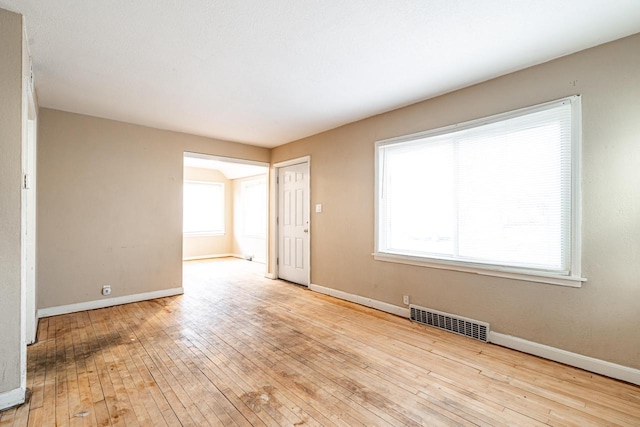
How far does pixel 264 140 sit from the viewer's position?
5.28 meters

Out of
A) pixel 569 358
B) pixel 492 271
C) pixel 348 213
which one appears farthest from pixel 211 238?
pixel 569 358

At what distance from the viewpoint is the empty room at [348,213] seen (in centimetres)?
198

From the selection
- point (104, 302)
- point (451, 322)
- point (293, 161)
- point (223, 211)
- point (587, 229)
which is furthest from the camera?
point (223, 211)

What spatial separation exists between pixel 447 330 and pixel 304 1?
3265mm

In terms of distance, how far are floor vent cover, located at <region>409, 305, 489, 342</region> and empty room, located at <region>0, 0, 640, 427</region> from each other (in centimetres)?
2

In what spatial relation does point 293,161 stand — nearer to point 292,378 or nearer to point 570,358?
point 292,378

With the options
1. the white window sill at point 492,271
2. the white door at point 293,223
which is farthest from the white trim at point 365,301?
the white window sill at point 492,271

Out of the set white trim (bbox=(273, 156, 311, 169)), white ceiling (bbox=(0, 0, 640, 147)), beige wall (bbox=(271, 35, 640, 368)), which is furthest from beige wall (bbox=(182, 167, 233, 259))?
beige wall (bbox=(271, 35, 640, 368))

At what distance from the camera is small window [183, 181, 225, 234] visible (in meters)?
8.16

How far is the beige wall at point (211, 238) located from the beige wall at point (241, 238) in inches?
6.4

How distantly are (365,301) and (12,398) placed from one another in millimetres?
3406

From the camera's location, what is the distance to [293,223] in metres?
5.46

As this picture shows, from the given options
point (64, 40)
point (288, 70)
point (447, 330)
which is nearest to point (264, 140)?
point (288, 70)

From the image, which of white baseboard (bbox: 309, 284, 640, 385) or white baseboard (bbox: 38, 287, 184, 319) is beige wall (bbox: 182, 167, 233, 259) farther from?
white baseboard (bbox: 309, 284, 640, 385)
